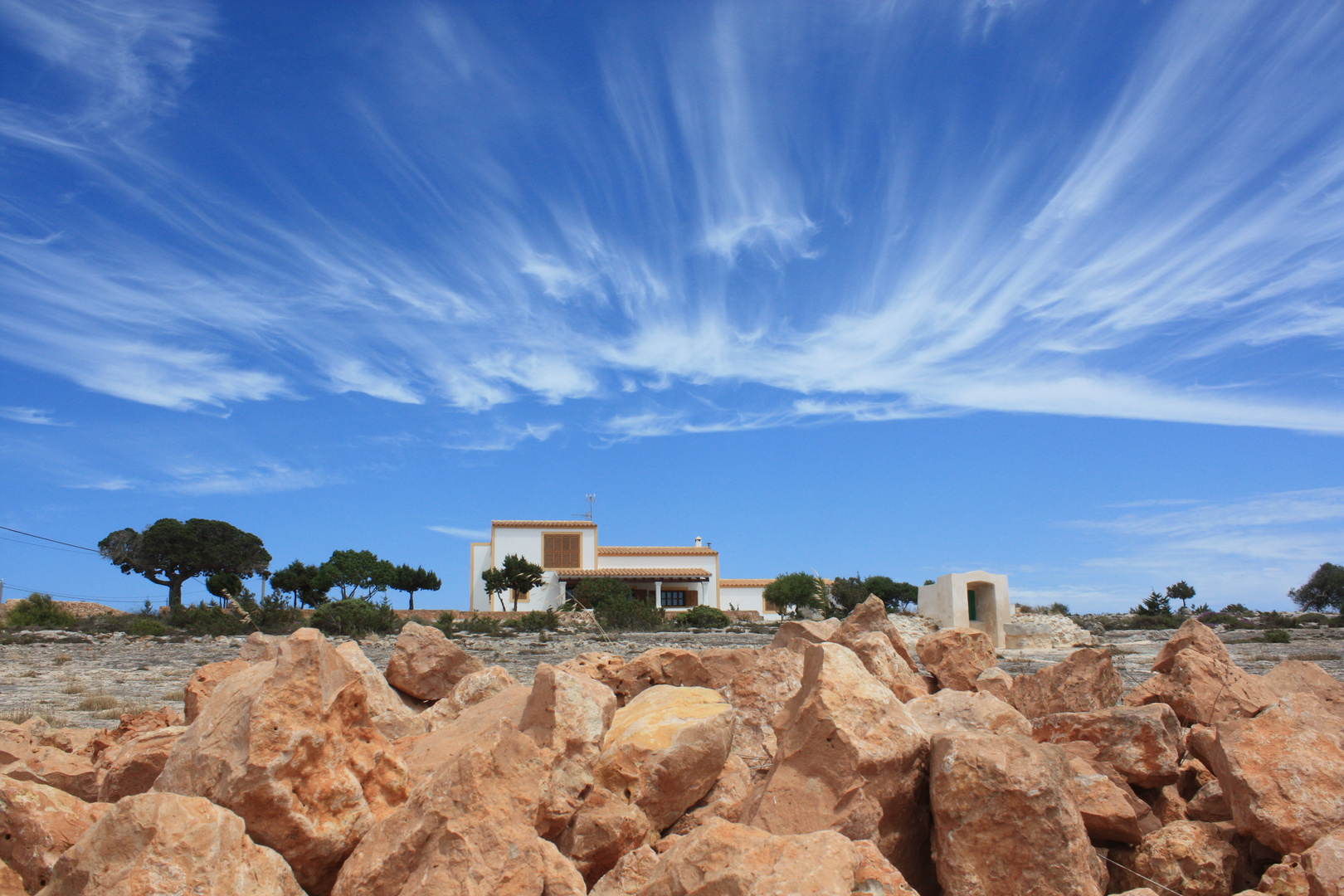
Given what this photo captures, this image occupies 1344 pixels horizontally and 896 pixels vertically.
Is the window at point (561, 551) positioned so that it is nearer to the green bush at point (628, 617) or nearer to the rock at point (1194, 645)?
the green bush at point (628, 617)

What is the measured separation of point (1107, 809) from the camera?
13.8 ft

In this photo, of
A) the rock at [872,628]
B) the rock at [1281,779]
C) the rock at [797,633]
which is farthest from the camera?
the rock at [872,628]

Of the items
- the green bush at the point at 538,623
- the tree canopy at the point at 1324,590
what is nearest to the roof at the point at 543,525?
the green bush at the point at 538,623

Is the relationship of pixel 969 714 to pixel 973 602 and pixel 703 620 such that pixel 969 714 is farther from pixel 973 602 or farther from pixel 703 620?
pixel 703 620

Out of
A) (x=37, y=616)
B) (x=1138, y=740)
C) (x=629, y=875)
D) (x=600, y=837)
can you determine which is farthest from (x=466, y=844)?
(x=37, y=616)

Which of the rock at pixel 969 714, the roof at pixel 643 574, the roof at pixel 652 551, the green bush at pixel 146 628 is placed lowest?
the green bush at pixel 146 628

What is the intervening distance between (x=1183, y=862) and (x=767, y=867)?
8.11 feet

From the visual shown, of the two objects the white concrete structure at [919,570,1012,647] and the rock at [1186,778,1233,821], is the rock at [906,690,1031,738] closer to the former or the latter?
the rock at [1186,778,1233,821]

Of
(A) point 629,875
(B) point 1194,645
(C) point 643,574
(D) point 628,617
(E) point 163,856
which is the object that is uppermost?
(C) point 643,574

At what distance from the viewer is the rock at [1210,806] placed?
451 centimetres

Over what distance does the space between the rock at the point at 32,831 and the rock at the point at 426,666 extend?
149 inches

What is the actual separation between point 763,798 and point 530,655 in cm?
1223

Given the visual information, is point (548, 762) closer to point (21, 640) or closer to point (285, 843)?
point (285, 843)

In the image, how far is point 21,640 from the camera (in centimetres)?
2175
